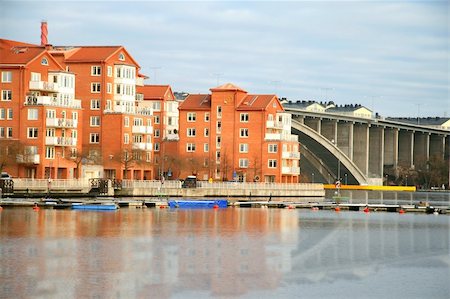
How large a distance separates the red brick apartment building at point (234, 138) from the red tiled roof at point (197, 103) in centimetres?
14

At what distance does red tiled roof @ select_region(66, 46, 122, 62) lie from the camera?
12775cm

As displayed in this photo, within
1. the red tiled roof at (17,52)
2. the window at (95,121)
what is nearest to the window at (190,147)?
the window at (95,121)

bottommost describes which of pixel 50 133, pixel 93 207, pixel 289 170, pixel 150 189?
pixel 93 207

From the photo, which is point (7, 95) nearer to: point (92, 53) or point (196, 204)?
point (92, 53)

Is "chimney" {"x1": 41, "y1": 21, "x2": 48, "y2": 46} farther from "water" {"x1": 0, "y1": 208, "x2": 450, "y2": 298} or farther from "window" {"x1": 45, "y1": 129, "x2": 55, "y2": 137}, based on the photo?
"water" {"x1": 0, "y1": 208, "x2": 450, "y2": 298}

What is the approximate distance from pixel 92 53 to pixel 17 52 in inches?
473

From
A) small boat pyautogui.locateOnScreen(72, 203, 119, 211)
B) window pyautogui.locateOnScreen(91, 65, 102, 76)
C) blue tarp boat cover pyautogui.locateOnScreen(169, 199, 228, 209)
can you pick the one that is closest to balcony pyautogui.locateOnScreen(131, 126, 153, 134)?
window pyautogui.locateOnScreen(91, 65, 102, 76)

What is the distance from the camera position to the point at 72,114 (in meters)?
120

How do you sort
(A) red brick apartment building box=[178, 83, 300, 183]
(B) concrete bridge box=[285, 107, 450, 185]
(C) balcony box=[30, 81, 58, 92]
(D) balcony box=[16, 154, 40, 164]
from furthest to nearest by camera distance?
1. (B) concrete bridge box=[285, 107, 450, 185]
2. (A) red brick apartment building box=[178, 83, 300, 183]
3. (C) balcony box=[30, 81, 58, 92]
4. (D) balcony box=[16, 154, 40, 164]

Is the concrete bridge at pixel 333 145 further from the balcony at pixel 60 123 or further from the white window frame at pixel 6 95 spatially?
the white window frame at pixel 6 95

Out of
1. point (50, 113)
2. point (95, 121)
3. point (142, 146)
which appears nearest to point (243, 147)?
point (142, 146)

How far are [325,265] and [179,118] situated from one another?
298 feet

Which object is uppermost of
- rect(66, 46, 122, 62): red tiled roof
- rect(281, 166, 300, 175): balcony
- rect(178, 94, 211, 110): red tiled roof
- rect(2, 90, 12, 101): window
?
rect(66, 46, 122, 62): red tiled roof

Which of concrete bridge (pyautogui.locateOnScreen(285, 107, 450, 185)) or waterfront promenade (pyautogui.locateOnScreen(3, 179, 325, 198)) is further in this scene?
concrete bridge (pyautogui.locateOnScreen(285, 107, 450, 185))
